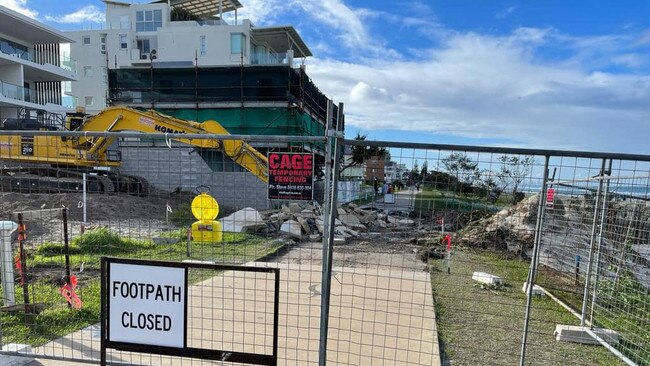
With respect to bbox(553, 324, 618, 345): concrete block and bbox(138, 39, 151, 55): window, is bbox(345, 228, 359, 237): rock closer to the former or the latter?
bbox(553, 324, 618, 345): concrete block

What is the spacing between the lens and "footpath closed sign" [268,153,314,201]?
309 centimetres

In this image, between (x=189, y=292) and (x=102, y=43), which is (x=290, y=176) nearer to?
(x=189, y=292)

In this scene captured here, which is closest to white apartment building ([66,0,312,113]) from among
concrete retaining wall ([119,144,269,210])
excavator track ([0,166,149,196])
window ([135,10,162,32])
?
window ([135,10,162,32])

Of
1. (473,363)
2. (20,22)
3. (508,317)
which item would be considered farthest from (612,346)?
(20,22)

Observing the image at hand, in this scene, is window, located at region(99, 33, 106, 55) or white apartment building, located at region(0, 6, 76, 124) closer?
white apartment building, located at region(0, 6, 76, 124)

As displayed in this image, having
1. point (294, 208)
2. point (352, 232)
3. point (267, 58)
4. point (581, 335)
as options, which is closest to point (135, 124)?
point (294, 208)

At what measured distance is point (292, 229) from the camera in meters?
13.5

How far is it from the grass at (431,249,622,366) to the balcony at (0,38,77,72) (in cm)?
4201

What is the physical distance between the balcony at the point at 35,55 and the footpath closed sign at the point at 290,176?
4236 cm

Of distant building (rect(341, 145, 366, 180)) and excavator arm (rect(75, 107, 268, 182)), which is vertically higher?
excavator arm (rect(75, 107, 268, 182))

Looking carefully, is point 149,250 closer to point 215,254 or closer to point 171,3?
point 215,254

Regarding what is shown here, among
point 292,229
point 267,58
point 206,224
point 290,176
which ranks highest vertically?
point 267,58

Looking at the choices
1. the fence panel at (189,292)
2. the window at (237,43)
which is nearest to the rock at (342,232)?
the fence panel at (189,292)

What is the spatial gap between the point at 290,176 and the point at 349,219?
14.0 meters
